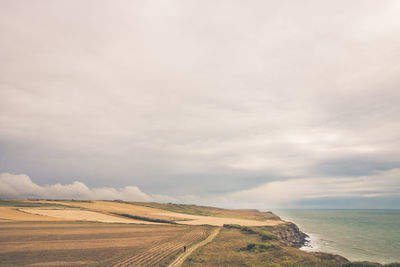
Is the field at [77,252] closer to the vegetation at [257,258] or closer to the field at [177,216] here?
the vegetation at [257,258]

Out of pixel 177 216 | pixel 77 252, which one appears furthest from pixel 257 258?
pixel 177 216

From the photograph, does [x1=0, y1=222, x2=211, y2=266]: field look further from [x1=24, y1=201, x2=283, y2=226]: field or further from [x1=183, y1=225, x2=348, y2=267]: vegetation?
[x1=24, y1=201, x2=283, y2=226]: field

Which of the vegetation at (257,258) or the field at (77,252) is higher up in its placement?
the vegetation at (257,258)

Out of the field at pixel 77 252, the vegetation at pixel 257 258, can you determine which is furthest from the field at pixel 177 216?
the vegetation at pixel 257 258

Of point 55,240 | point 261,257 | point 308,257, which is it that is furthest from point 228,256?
point 55,240

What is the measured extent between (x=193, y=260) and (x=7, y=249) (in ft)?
98.4

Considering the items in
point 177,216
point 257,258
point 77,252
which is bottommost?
point 177,216

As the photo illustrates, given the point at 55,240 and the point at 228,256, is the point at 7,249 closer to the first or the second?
the point at 55,240

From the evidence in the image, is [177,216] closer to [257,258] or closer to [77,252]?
[77,252]

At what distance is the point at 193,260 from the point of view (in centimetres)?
2986

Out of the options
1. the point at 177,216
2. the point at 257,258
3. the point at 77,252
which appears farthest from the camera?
the point at 177,216

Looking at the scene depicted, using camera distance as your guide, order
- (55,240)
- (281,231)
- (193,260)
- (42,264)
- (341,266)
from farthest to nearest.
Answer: (281,231), (55,240), (193,260), (42,264), (341,266)

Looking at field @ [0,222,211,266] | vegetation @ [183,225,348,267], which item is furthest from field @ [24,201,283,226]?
vegetation @ [183,225,348,267]

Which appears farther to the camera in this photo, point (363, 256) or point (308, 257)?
point (363, 256)
